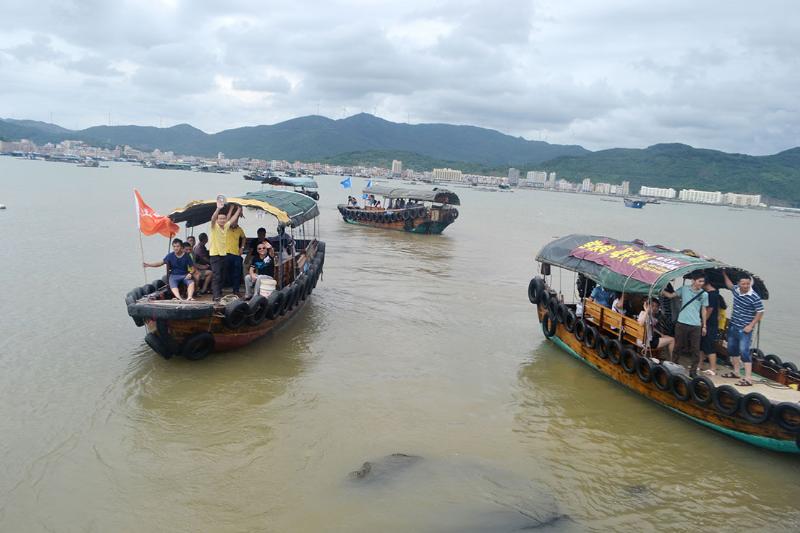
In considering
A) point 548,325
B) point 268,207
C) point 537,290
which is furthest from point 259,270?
point 548,325

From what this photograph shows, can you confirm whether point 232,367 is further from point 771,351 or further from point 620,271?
point 771,351

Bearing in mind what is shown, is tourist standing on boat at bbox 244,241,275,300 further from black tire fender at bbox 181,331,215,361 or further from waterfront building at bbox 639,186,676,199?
waterfront building at bbox 639,186,676,199

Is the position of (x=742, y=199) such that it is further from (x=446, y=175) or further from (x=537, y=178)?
(x=446, y=175)

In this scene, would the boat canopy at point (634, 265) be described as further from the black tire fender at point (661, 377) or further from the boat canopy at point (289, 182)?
the boat canopy at point (289, 182)

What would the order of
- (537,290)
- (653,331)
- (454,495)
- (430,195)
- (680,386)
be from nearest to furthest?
(454,495) < (680,386) < (653,331) < (537,290) < (430,195)

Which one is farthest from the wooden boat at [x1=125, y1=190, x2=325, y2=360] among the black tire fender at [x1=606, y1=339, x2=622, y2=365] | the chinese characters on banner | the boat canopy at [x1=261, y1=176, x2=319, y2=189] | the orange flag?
the boat canopy at [x1=261, y1=176, x2=319, y2=189]

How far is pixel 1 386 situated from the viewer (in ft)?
25.7

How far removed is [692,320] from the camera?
7.90 meters

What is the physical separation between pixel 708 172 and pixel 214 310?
612 ft

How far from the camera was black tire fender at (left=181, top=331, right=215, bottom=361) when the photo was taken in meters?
8.60

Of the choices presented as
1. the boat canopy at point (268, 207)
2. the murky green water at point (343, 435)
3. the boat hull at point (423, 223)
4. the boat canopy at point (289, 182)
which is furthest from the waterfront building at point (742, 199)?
the boat canopy at point (268, 207)

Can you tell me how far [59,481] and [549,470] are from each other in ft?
17.7

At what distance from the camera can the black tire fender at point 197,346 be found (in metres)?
8.60

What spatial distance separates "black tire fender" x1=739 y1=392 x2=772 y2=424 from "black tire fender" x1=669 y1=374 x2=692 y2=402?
716 millimetres
